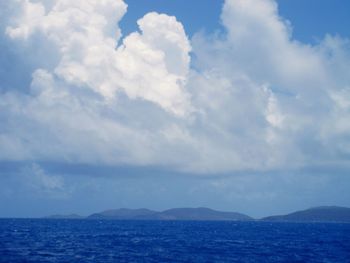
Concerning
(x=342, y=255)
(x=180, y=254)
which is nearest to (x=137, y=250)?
(x=180, y=254)

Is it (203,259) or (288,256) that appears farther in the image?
(288,256)

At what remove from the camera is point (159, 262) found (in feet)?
240

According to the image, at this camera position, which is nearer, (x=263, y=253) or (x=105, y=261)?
(x=105, y=261)

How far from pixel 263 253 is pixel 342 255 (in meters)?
15.9

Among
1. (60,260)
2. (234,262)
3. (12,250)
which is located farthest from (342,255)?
(12,250)

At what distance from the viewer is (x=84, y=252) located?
84.3 metres

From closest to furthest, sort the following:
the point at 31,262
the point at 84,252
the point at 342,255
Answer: the point at 31,262 → the point at 84,252 → the point at 342,255

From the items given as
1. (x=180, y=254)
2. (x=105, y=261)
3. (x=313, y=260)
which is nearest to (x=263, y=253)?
(x=313, y=260)

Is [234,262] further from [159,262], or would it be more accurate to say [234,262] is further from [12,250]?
[12,250]

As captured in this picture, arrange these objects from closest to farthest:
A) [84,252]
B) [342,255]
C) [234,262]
A: 1. [234,262]
2. [84,252]
3. [342,255]

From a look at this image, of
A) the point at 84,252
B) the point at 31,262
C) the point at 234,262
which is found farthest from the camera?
the point at 84,252

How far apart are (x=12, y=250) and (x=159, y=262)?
3104 centimetres

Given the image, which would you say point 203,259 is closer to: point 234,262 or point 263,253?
point 234,262

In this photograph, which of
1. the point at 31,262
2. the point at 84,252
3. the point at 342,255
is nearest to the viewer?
the point at 31,262
